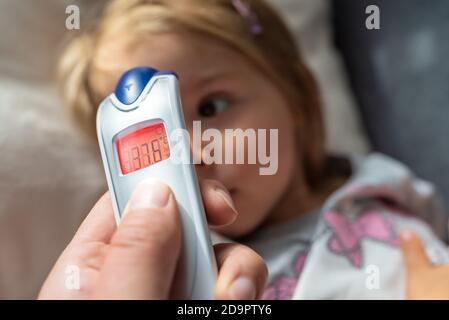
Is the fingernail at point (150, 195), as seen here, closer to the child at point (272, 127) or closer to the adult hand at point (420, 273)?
the child at point (272, 127)

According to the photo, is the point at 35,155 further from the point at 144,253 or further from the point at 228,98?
the point at 144,253

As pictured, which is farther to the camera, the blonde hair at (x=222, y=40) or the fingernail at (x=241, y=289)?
the blonde hair at (x=222, y=40)

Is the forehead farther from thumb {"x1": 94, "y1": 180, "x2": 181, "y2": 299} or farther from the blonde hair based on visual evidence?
thumb {"x1": 94, "y1": 180, "x2": 181, "y2": 299}

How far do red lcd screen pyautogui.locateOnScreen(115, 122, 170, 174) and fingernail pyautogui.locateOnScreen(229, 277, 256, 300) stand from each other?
0.32ft

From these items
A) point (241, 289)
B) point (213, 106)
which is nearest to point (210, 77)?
point (213, 106)

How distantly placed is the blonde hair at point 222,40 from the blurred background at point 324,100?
0.08 feet

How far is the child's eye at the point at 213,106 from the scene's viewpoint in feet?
1.73

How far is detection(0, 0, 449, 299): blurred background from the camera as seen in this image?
598mm

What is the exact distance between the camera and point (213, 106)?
A: 0.55 meters

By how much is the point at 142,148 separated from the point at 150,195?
0.04 metres

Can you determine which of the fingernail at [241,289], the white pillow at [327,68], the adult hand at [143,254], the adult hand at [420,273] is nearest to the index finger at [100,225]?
the adult hand at [143,254]

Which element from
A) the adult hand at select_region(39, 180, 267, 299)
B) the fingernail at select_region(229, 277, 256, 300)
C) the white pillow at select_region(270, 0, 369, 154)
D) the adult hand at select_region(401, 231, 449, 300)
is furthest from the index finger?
the white pillow at select_region(270, 0, 369, 154)

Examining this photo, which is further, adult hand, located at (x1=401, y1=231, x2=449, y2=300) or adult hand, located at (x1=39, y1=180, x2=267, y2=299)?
adult hand, located at (x1=401, y1=231, x2=449, y2=300)

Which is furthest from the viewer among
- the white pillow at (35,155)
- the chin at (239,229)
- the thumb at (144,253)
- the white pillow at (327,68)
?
the white pillow at (327,68)
